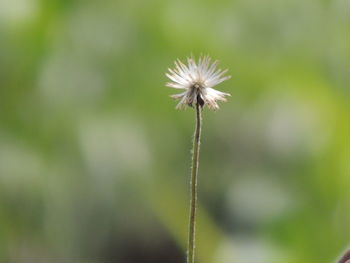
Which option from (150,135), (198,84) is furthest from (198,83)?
(150,135)

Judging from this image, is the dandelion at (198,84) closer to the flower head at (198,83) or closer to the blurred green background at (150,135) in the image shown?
the flower head at (198,83)

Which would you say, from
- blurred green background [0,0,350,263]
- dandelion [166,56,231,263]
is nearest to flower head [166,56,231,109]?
dandelion [166,56,231,263]

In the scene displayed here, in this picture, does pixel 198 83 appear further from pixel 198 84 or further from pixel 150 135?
pixel 150 135

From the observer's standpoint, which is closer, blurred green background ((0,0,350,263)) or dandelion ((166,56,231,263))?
dandelion ((166,56,231,263))

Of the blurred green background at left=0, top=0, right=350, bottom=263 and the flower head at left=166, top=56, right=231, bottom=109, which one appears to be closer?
the flower head at left=166, top=56, right=231, bottom=109

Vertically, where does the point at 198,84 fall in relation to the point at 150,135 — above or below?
below

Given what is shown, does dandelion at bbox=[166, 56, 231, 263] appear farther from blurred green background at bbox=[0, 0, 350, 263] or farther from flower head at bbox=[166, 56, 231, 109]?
blurred green background at bbox=[0, 0, 350, 263]

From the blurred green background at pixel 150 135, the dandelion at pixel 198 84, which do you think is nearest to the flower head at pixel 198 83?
the dandelion at pixel 198 84
